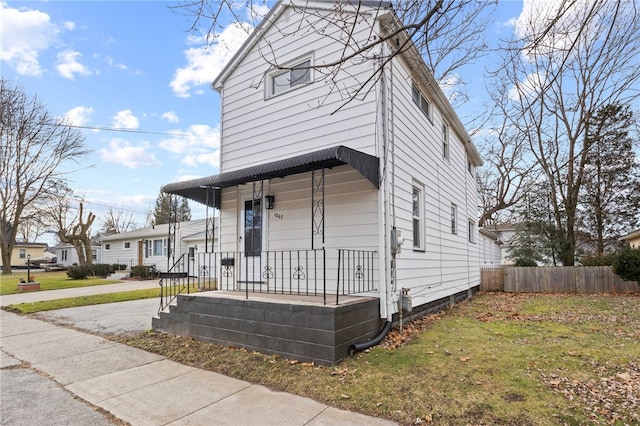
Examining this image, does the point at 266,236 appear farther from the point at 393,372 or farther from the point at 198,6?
the point at 198,6

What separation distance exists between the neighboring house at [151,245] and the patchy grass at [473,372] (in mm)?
17054

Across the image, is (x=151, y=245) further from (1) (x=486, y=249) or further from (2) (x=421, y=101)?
(2) (x=421, y=101)

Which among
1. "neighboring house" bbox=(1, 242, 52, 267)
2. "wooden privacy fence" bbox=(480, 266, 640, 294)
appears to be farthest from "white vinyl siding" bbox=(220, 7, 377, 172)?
"neighboring house" bbox=(1, 242, 52, 267)

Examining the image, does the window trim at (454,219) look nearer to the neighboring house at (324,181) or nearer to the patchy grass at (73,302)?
the neighboring house at (324,181)

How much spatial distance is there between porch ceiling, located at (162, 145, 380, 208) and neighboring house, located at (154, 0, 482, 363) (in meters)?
0.02

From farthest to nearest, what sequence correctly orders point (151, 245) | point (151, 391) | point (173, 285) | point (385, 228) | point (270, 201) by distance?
point (151, 245) → point (173, 285) → point (270, 201) → point (385, 228) → point (151, 391)

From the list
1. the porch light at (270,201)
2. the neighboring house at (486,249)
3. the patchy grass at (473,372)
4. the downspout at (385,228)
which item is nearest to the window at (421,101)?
the downspout at (385,228)

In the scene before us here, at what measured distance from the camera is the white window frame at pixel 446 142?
10.1m

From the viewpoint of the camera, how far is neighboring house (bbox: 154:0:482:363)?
5793 millimetres

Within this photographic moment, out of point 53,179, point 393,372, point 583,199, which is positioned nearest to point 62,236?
point 53,179

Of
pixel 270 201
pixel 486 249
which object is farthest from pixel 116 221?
pixel 270 201

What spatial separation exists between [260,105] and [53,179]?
77.3 ft

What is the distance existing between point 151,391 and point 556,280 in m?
14.6

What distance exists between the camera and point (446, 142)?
10438 mm
